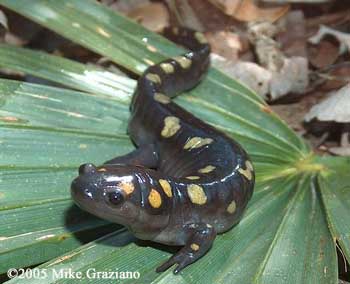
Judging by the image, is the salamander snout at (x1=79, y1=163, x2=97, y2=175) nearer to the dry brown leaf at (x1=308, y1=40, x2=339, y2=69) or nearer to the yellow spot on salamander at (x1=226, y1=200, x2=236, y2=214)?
the yellow spot on salamander at (x1=226, y1=200, x2=236, y2=214)

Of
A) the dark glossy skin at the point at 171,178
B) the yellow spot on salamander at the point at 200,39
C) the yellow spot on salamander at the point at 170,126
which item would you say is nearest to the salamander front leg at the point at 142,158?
the dark glossy skin at the point at 171,178

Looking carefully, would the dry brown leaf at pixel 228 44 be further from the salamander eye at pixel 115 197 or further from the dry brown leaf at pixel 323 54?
the salamander eye at pixel 115 197

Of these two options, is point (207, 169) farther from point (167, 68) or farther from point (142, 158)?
point (167, 68)

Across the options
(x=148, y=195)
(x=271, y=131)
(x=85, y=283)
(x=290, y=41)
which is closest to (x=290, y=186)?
(x=271, y=131)

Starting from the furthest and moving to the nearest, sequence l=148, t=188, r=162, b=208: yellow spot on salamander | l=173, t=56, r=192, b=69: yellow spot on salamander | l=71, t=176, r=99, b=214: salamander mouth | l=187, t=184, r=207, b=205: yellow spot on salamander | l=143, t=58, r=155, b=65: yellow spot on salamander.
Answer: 1. l=173, t=56, r=192, b=69: yellow spot on salamander
2. l=143, t=58, r=155, b=65: yellow spot on salamander
3. l=187, t=184, r=207, b=205: yellow spot on salamander
4. l=148, t=188, r=162, b=208: yellow spot on salamander
5. l=71, t=176, r=99, b=214: salamander mouth

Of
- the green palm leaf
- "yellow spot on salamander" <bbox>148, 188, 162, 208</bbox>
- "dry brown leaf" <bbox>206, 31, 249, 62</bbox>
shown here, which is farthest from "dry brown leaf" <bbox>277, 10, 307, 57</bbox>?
"yellow spot on salamander" <bbox>148, 188, 162, 208</bbox>
